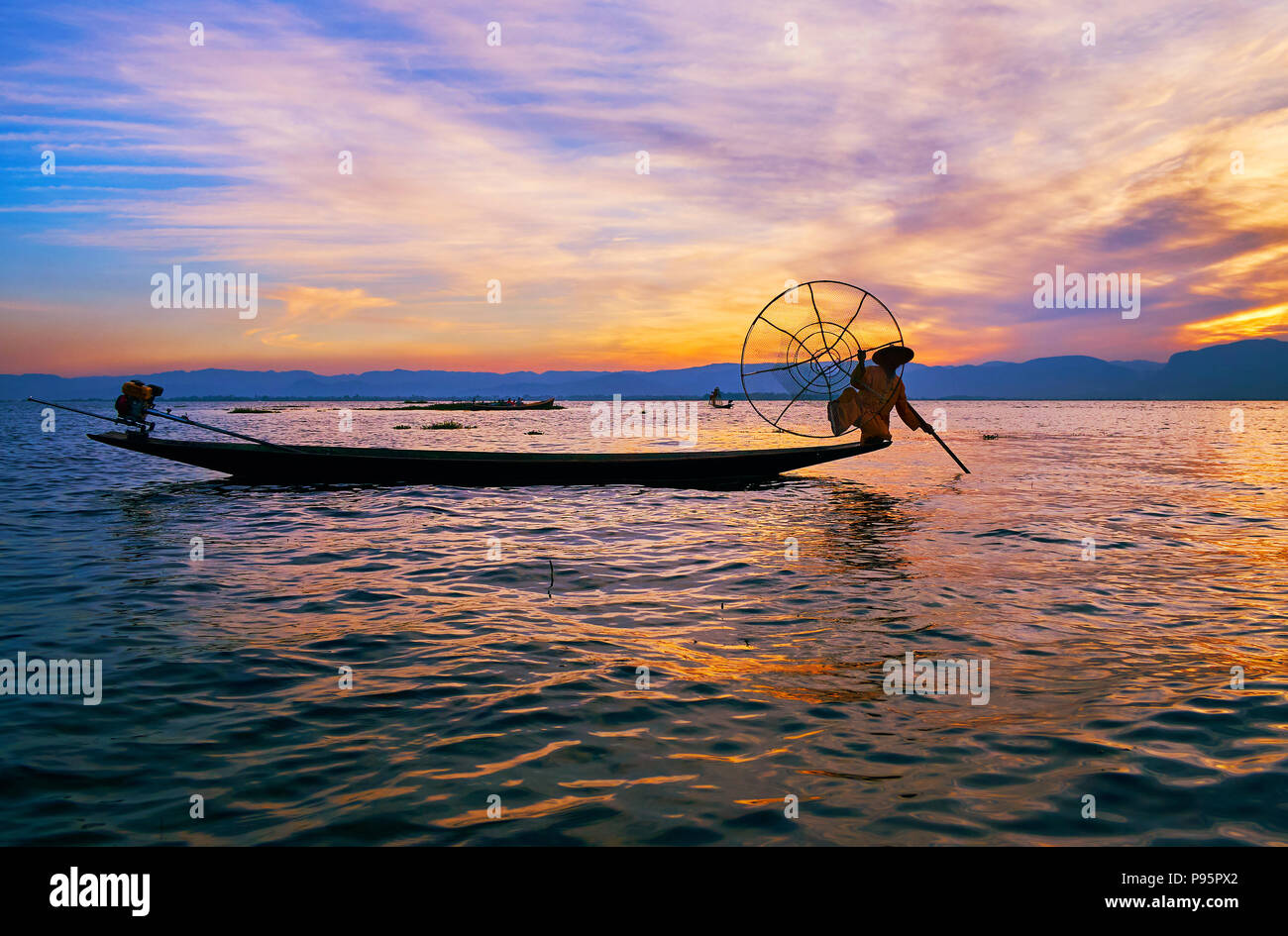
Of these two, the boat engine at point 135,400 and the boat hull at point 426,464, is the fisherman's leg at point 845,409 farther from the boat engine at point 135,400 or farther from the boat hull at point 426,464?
the boat engine at point 135,400

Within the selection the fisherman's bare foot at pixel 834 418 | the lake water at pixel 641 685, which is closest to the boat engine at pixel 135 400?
the lake water at pixel 641 685

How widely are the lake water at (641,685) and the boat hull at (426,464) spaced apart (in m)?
5.28

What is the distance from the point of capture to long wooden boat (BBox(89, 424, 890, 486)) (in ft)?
68.3

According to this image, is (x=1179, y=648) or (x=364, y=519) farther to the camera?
(x=364, y=519)

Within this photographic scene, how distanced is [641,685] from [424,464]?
15.8 metres

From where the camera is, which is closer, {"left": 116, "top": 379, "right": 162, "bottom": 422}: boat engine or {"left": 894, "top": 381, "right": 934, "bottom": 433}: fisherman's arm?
{"left": 116, "top": 379, "right": 162, "bottom": 422}: boat engine

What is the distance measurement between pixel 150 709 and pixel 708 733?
5017 millimetres

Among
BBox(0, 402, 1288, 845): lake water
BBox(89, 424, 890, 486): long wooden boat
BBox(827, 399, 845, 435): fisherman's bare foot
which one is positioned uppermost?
BBox(827, 399, 845, 435): fisherman's bare foot

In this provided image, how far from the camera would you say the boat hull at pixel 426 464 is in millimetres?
20812

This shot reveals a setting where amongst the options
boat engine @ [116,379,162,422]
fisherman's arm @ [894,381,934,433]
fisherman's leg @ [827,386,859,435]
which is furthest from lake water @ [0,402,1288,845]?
fisherman's leg @ [827,386,859,435]

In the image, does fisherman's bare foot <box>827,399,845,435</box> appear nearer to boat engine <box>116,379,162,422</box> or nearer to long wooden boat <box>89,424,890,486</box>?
long wooden boat <box>89,424,890,486</box>

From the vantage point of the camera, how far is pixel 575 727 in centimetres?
586
